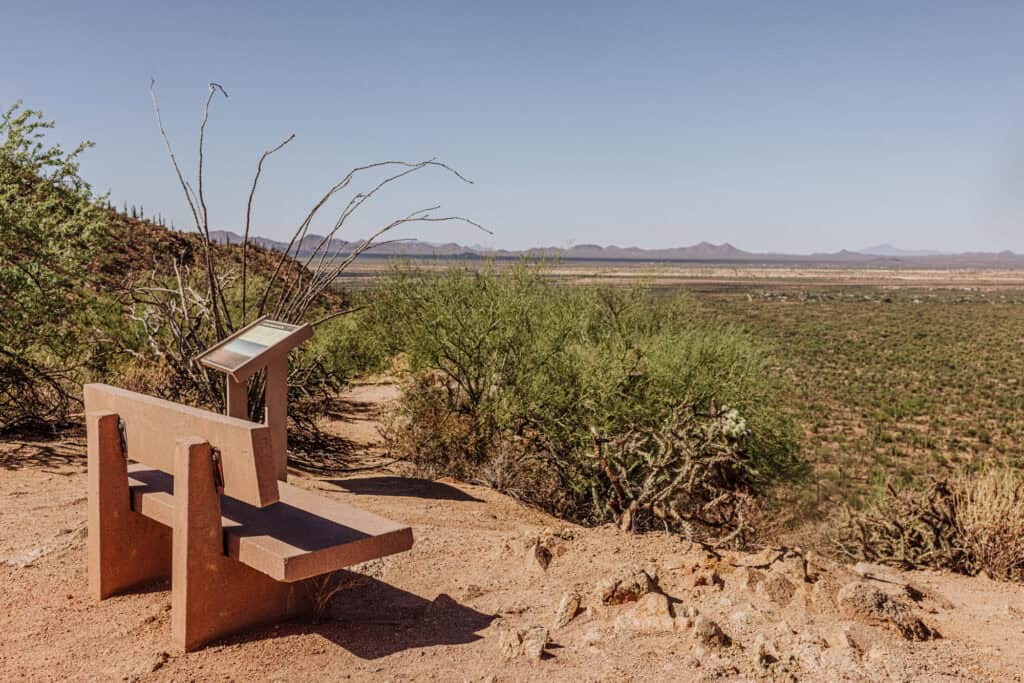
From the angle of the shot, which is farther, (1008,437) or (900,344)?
(900,344)

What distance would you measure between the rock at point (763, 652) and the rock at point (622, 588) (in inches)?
29.3

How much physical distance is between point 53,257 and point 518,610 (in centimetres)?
780

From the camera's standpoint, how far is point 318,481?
8.84 m

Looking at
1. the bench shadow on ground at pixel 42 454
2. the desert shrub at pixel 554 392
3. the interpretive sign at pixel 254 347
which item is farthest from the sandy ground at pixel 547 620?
the desert shrub at pixel 554 392

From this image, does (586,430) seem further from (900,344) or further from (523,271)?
(900,344)

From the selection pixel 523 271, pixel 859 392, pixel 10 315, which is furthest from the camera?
pixel 859 392

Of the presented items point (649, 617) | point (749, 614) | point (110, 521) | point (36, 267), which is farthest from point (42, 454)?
point (749, 614)

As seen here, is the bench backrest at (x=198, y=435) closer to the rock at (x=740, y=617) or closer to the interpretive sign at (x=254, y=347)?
the interpretive sign at (x=254, y=347)

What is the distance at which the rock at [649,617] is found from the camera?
14.7 ft

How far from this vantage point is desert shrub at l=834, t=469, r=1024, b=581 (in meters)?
6.96

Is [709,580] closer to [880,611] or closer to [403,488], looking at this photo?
[880,611]

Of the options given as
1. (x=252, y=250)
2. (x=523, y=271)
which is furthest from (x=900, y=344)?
(x=523, y=271)

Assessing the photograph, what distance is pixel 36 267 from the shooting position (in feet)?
32.0

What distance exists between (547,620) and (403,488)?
4.14 metres
